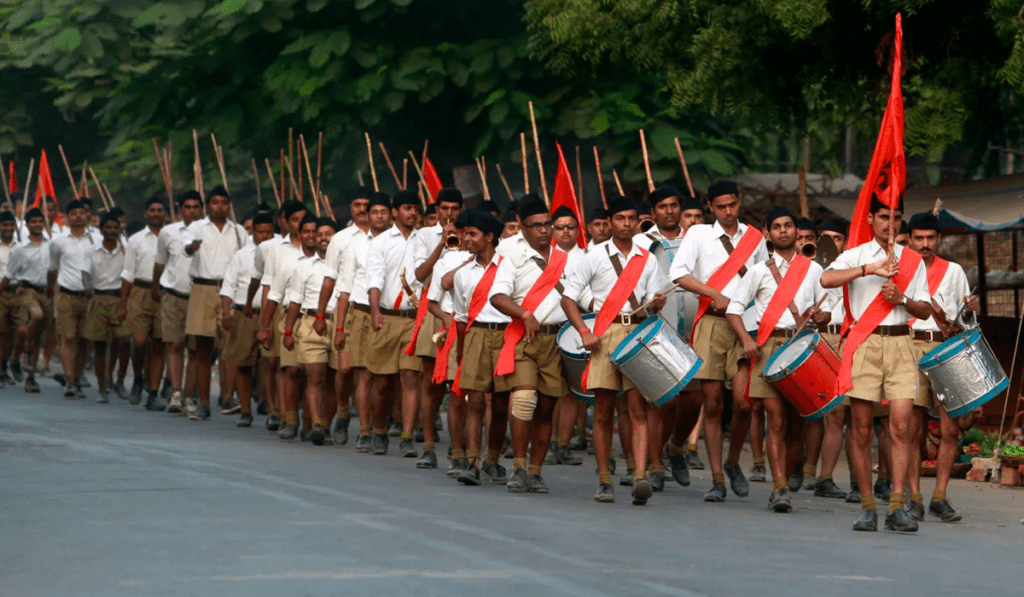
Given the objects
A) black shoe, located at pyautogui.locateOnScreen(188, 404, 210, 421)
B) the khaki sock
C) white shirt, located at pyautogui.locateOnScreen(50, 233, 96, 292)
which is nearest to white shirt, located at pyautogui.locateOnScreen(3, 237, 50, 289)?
white shirt, located at pyautogui.locateOnScreen(50, 233, 96, 292)

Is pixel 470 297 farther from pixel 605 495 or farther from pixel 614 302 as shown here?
pixel 605 495

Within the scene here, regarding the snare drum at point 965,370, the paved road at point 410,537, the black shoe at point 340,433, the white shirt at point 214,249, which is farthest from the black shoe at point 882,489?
the white shirt at point 214,249

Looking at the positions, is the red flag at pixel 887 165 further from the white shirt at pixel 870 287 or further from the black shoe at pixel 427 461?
the black shoe at pixel 427 461

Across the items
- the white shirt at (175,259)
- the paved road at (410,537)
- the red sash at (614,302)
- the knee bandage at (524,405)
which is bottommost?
the paved road at (410,537)

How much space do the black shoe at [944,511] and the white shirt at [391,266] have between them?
4.82m

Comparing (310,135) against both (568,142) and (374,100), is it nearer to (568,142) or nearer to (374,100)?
(374,100)

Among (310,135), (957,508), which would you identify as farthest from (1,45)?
(957,508)

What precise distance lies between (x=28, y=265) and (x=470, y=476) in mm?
11063

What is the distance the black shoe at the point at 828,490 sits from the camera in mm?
12164

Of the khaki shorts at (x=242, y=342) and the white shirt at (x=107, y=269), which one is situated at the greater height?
the white shirt at (x=107, y=269)

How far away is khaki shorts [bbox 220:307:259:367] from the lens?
16.5 m

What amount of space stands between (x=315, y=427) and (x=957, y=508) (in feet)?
18.1

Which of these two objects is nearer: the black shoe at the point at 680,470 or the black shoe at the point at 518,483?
the black shoe at the point at 518,483

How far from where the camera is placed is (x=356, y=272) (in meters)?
14.1
